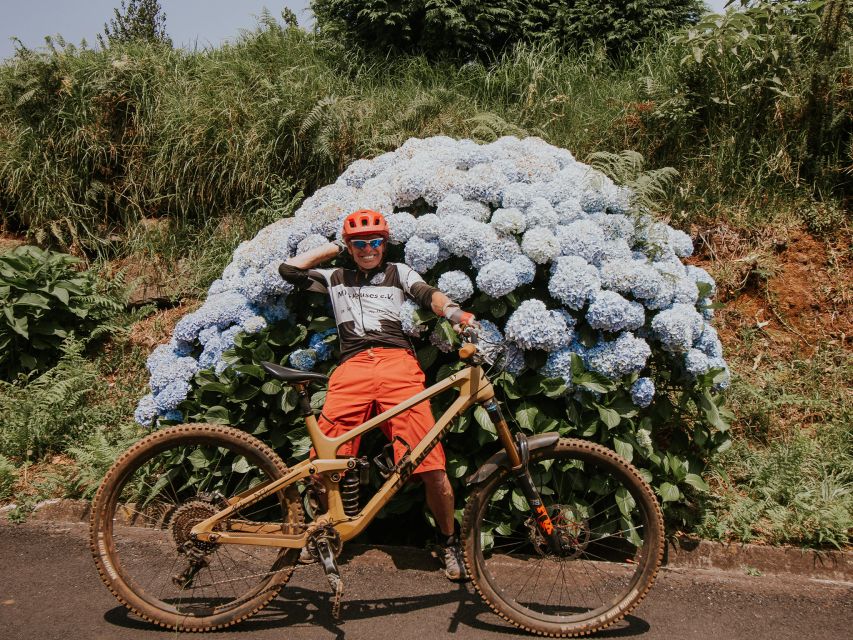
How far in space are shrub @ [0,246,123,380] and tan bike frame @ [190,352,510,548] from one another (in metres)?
3.64

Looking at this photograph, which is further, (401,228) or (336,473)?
(401,228)

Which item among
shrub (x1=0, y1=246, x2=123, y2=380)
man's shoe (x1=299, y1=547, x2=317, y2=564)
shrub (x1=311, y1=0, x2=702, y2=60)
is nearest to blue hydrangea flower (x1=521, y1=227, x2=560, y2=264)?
man's shoe (x1=299, y1=547, x2=317, y2=564)

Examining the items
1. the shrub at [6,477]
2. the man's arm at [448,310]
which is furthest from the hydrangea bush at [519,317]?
the shrub at [6,477]

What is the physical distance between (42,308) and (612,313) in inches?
198

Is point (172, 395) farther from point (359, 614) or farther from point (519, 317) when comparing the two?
point (519, 317)

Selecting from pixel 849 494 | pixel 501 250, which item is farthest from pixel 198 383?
pixel 849 494

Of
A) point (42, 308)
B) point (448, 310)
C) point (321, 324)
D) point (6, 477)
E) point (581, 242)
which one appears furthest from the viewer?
point (42, 308)

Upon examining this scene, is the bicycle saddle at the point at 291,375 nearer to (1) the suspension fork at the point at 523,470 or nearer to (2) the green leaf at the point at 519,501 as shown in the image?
(1) the suspension fork at the point at 523,470

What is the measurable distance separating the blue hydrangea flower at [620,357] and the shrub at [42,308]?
15.3 feet

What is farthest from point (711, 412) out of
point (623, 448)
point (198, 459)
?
point (198, 459)

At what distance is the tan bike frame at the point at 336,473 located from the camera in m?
3.27

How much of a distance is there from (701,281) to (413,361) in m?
1.95

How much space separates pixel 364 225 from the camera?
3.72 metres

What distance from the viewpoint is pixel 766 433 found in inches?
192
